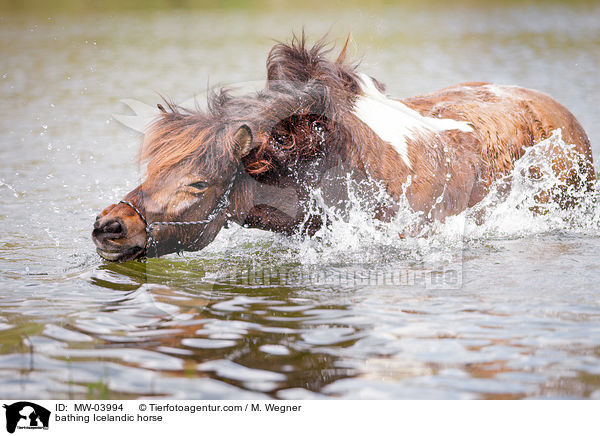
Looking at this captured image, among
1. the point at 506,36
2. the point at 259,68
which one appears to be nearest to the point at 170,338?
the point at 259,68

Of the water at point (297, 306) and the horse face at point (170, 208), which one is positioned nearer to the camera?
the water at point (297, 306)

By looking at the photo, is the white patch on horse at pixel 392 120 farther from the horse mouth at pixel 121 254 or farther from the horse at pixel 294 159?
→ the horse mouth at pixel 121 254

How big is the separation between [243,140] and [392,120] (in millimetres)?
1452

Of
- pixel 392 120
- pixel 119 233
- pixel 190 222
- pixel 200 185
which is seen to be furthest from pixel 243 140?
pixel 392 120

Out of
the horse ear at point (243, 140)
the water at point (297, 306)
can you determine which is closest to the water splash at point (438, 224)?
the water at point (297, 306)

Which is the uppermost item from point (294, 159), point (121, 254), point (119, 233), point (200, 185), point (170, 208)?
point (294, 159)

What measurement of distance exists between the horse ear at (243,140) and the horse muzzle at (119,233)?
0.86 m

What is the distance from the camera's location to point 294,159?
5344 millimetres

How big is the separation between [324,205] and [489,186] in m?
1.77

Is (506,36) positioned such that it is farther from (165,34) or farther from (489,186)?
(489,186)

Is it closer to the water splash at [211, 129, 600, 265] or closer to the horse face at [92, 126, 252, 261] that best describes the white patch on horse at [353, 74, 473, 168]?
the water splash at [211, 129, 600, 265]

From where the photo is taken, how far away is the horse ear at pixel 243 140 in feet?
16.6

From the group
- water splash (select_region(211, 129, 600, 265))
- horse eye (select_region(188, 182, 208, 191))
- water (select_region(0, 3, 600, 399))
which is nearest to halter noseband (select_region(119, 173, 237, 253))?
horse eye (select_region(188, 182, 208, 191))

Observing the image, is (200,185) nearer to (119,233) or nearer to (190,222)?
(190,222)
